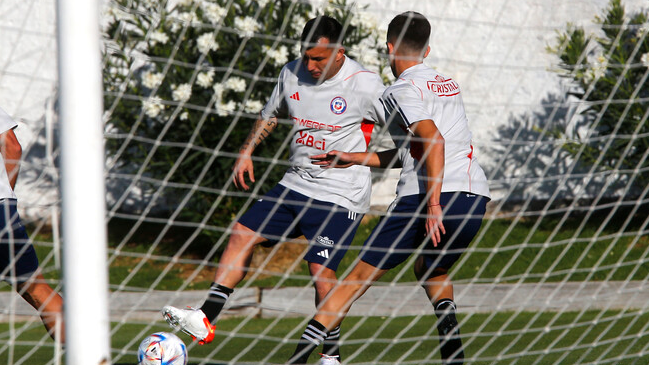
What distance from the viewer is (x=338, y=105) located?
4.15 m

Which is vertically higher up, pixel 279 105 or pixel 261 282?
pixel 279 105

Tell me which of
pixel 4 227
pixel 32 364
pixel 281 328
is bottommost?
pixel 32 364

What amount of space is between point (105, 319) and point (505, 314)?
3.85m

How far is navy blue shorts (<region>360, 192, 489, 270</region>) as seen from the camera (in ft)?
12.2

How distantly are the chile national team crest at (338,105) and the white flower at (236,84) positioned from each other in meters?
2.39

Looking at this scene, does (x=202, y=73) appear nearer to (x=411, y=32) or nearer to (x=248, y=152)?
(x=248, y=152)

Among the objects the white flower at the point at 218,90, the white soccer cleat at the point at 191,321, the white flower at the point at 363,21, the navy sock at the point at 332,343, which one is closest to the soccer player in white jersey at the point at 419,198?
the navy sock at the point at 332,343

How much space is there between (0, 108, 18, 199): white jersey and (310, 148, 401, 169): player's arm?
4.58 feet

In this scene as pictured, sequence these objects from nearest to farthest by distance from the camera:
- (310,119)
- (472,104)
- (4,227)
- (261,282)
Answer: (4,227), (310,119), (261,282), (472,104)

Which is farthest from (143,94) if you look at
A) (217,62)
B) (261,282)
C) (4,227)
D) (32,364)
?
(4,227)

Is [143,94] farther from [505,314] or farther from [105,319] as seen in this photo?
[105,319]

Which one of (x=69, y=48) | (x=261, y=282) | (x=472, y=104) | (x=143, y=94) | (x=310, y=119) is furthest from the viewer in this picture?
(x=472, y=104)

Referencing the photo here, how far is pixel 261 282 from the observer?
678 cm

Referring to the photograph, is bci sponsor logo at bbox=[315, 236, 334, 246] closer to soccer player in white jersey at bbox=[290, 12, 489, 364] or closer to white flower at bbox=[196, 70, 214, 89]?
soccer player in white jersey at bbox=[290, 12, 489, 364]
